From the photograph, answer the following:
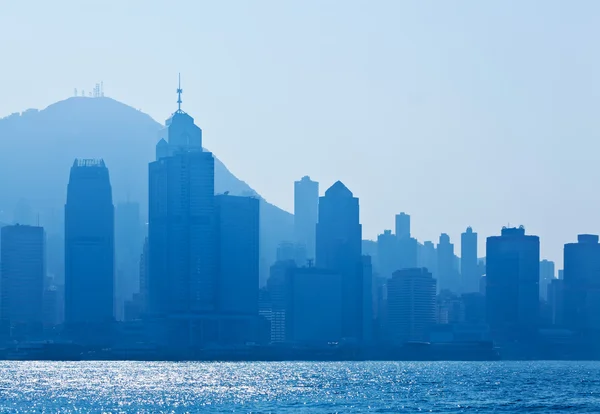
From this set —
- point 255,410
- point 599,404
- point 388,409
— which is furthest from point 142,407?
point 599,404

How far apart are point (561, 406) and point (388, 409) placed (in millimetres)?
25906

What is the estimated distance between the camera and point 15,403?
199 meters

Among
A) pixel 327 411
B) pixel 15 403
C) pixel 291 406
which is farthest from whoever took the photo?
pixel 15 403

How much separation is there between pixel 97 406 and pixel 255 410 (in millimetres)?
26365

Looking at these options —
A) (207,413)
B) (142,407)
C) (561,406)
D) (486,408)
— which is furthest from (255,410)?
A: (561,406)

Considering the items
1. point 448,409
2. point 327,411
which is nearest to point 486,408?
point 448,409

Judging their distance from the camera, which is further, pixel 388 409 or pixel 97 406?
pixel 97 406

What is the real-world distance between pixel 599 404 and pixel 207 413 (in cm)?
5617

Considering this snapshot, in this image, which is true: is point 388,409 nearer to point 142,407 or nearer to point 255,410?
point 255,410

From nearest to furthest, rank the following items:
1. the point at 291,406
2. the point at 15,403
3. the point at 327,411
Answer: the point at 327,411, the point at 291,406, the point at 15,403

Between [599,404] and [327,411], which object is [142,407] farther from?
[599,404]

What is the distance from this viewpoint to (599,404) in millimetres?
190375

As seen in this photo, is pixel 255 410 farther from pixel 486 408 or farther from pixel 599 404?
pixel 599 404

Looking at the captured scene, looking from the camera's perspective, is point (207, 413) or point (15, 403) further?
point (15, 403)
